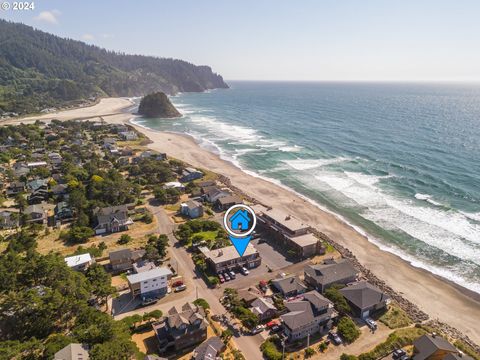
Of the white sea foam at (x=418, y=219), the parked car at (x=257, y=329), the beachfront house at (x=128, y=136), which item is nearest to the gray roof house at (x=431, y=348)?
the parked car at (x=257, y=329)

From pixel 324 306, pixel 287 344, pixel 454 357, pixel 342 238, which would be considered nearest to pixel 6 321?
pixel 287 344

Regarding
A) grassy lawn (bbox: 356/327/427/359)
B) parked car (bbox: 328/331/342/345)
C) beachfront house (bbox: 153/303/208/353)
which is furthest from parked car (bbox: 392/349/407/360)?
beachfront house (bbox: 153/303/208/353)

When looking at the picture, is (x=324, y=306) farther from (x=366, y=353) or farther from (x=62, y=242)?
(x=62, y=242)

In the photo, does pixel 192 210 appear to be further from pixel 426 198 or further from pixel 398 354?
pixel 426 198

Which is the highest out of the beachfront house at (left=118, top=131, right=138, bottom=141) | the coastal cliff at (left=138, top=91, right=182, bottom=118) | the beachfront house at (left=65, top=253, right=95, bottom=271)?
the coastal cliff at (left=138, top=91, right=182, bottom=118)

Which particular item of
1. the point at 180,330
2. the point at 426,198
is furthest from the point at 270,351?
the point at 426,198

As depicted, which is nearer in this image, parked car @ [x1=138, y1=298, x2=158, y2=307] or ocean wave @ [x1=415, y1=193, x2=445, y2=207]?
parked car @ [x1=138, y1=298, x2=158, y2=307]

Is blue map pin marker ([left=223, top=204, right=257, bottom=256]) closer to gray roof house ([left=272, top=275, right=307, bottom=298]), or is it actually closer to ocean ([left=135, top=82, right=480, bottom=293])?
gray roof house ([left=272, top=275, right=307, bottom=298])
